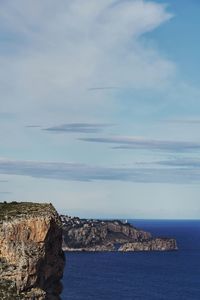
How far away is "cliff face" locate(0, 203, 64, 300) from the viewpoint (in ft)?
261

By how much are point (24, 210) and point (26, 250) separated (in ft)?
28.7

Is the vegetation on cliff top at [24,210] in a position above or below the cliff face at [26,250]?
above

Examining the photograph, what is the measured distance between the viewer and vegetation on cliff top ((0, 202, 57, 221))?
85981 mm

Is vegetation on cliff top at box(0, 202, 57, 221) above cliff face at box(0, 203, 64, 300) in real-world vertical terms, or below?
above

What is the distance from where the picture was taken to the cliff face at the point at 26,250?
79.4 meters

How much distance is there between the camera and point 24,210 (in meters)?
89.3

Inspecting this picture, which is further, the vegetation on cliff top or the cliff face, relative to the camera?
the vegetation on cliff top

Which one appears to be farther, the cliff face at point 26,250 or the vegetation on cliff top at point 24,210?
the vegetation on cliff top at point 24,210

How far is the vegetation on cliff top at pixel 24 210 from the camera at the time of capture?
86.0 metres

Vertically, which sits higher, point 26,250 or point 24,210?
point 24,210

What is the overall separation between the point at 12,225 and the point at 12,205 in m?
15.5

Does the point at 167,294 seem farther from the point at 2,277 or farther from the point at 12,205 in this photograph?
the point at 2,277

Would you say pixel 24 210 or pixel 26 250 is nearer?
pixel 26 250

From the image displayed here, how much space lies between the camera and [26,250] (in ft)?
270
